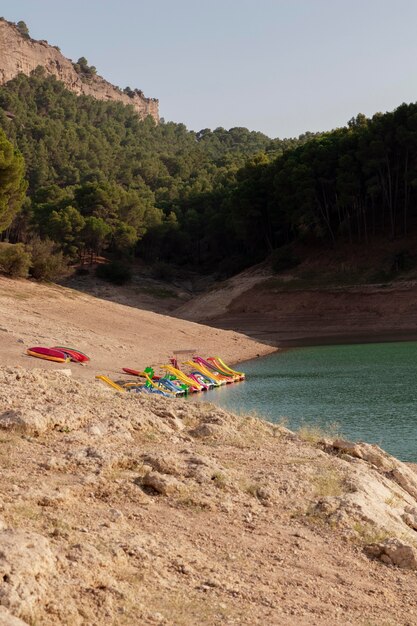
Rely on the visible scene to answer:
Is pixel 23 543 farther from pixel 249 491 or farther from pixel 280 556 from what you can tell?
pixel 249 491

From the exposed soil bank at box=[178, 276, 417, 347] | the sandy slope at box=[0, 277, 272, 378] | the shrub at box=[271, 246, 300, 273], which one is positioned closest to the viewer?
the sandy slope at box=[0, 277, 272, 378]

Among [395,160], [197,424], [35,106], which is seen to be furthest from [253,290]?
[35,106]

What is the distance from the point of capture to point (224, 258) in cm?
8644

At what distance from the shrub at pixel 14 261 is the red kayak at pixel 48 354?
1973cm

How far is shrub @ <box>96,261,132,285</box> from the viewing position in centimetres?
7456

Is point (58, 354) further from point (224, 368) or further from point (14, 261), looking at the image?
point (14, 261)

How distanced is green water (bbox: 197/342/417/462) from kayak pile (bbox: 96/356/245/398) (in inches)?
32.3

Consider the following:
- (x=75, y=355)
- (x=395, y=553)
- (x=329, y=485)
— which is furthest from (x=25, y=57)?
(x=395, y=553)

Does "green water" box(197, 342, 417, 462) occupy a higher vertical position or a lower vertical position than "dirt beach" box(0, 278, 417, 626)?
lower

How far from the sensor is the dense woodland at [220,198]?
6425 centimetres

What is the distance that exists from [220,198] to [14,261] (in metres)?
45.4

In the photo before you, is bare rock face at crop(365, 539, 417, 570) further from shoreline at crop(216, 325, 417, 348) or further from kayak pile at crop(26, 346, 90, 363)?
shoreline at crop(216, 325, 417, 348)

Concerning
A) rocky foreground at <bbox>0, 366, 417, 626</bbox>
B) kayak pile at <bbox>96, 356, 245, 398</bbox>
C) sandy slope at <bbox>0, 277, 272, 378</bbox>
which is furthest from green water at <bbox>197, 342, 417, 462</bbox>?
rocky foreground at <bbox>0, 366, 417, 626</bbox>

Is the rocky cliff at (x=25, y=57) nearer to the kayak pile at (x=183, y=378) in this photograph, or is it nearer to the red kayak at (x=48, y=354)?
the kayak pile at (x=183, y=378)
